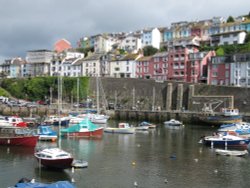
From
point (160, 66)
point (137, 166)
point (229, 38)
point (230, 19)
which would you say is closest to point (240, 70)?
point (229, 38)

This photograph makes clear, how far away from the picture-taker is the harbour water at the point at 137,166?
24141mm

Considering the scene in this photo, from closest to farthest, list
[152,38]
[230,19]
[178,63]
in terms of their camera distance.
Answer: [178,63], [230,19], [152,38]

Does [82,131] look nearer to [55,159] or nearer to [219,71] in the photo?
[55,159]

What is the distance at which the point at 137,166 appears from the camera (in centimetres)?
2852

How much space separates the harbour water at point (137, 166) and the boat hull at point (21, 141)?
67 centimetres

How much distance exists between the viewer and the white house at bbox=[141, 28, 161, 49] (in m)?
116

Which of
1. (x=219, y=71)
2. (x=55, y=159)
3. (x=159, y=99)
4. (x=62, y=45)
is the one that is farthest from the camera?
(x=62, y=45)

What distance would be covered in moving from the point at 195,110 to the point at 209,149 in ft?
111

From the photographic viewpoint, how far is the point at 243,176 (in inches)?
1045

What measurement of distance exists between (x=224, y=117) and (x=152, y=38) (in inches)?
2382

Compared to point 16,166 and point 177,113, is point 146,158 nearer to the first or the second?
point 16,166

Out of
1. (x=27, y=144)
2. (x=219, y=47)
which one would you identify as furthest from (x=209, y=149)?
(x=219, y=47)

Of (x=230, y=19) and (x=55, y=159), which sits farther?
(x=230, y=19)

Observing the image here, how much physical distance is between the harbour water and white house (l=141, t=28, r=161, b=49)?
78.2 metres
